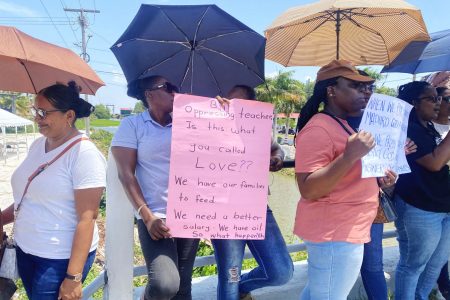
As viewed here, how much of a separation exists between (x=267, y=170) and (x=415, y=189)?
3.65 feet

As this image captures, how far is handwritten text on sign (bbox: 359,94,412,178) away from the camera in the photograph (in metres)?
1.99

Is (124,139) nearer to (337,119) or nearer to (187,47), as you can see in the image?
(187,47)

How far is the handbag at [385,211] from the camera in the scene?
2.39m

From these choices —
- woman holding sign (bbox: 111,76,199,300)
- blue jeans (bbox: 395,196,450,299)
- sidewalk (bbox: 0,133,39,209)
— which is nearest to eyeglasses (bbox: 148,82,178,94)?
woman holding sign (bbox: 111,76,199,300)

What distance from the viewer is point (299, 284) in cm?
298

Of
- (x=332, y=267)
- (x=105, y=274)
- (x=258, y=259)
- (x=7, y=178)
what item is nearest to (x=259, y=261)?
(x=258, y=259)

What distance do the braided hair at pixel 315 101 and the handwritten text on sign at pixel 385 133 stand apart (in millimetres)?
248

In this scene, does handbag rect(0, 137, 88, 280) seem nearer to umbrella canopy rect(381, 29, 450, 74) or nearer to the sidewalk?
→ umbrella canopy rect(381, 29, 450, 74)

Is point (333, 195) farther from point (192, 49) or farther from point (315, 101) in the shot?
point (192, 49)

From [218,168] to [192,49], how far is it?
88cm

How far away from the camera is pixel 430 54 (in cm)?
324

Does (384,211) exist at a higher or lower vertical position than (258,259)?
higher

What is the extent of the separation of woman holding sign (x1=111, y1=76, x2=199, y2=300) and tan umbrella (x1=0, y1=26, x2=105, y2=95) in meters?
0.35

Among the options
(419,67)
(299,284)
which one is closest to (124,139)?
(299,284)
